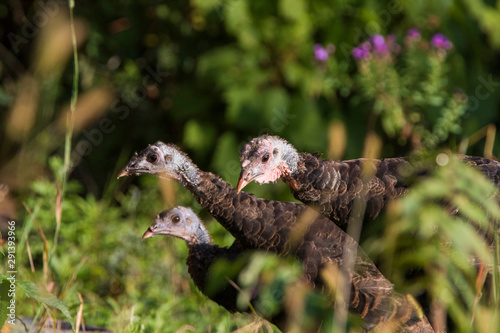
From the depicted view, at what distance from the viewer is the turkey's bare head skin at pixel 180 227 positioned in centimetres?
365

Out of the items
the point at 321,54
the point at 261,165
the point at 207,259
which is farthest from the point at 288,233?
the point at 321,54

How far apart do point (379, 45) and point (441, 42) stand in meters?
0.40

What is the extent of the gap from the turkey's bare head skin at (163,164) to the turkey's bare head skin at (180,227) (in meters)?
0.44

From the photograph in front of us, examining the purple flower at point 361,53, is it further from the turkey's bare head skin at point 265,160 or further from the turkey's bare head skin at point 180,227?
the turkey's bare head skin at point 265,160

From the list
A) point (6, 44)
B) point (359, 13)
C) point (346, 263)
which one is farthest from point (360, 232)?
point (6, 44)

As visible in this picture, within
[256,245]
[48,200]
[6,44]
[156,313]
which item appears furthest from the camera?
[6,44]

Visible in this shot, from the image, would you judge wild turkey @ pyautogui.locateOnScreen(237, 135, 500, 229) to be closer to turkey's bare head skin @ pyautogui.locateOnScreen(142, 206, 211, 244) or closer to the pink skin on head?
the pink skin on head

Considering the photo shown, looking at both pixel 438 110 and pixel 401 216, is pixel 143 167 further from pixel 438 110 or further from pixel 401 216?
pixel 438 110

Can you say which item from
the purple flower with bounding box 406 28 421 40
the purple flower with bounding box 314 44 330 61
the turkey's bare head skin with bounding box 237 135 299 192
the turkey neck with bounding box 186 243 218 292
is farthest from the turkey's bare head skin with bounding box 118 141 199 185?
the purple flower with bounding box 406 28 421 40

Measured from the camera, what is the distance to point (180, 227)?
12.0ft

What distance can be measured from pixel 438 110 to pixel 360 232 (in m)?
2.04

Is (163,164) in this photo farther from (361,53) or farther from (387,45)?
(387,45)

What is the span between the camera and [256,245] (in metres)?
3.19

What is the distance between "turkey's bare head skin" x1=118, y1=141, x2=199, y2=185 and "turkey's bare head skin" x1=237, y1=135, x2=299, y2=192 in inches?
14.4
